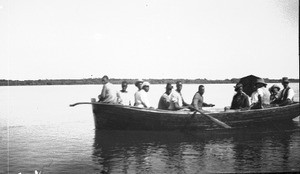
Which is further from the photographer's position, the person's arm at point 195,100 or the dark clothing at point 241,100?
the dark clothing at point 241,100

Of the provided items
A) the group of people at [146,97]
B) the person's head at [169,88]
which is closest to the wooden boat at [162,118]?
the group of people at [146,97]

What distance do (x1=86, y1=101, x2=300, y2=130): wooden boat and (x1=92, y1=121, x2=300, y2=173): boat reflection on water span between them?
0.99 ft

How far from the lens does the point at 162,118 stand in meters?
12.3

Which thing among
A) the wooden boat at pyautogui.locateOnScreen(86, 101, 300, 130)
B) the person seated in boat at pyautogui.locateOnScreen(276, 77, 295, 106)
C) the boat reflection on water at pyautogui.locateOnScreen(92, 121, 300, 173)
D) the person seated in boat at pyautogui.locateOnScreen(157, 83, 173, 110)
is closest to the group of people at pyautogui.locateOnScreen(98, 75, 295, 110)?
the person seated in boat at pyautogui.locateOnScreen(157, 83, 173, 110)

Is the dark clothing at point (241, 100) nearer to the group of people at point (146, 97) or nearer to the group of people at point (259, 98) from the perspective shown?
the group of people at point (259, 98)

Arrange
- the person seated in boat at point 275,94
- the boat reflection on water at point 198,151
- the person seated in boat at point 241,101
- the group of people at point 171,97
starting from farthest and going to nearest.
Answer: the person seated in boat at point 275,94
the person seated in boat at point 241,101
the group of people at point 171,97
the boat reflection on water at point 198,151

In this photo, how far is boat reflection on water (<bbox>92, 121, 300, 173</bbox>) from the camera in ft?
26.0

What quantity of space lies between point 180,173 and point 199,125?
18.2 feet

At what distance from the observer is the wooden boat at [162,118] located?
39.7 feet

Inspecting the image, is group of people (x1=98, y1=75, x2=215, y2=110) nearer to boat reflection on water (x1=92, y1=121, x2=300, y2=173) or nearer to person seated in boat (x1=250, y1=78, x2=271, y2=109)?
boat reflection on water (x1=92, y1=121, x2=300, y2=173)

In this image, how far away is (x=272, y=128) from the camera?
13.9 m

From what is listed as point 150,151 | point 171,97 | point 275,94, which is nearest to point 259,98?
point 275,94

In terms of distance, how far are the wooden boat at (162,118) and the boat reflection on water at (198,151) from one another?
0.99 ft

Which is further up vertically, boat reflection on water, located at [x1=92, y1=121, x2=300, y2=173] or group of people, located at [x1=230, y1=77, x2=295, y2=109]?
group of people, located at [x1=230, y1=77, x2=295, y2=109]
